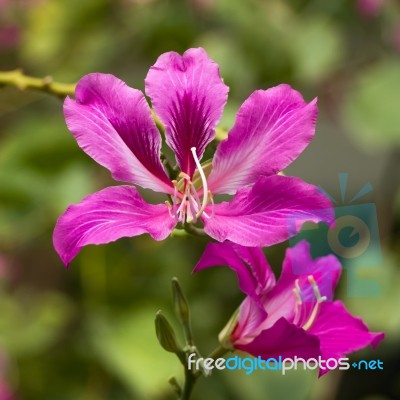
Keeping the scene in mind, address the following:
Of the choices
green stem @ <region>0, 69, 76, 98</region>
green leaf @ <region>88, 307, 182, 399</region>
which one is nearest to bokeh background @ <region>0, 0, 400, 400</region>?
green leaf @ <region>88, 307, 182, 399</region>

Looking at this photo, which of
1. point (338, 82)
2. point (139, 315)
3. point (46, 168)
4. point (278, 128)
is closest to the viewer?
point (278, 128)

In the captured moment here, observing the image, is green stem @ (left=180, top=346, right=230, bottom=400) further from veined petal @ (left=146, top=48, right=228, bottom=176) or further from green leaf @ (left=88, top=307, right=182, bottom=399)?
green leaf @ (left=88, top=307, right=182, bottom=399)

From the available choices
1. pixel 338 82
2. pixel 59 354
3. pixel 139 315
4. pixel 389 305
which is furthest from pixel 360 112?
pixel 59 354

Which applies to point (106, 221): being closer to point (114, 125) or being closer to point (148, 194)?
point (114, 125)

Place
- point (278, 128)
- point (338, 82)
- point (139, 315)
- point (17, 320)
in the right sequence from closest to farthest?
point (278, 128)
point (139, 315)
point (17, 320)
point (338, 82)

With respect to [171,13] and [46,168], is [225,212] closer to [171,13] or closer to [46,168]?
[46,168]
